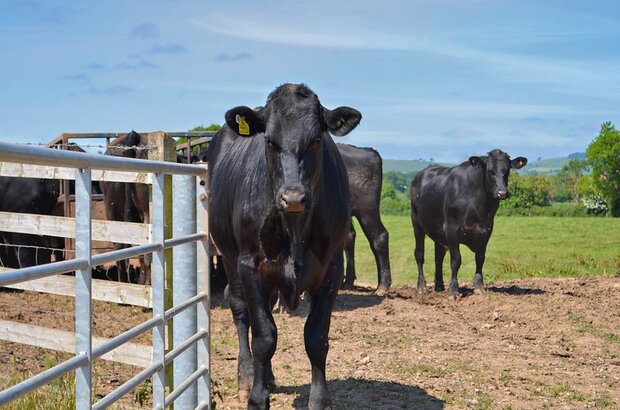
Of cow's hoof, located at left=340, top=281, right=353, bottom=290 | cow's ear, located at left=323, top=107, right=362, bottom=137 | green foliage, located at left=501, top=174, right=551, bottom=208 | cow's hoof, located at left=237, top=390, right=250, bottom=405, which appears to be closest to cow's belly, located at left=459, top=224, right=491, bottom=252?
cow's hoof, located at left=340, top=281, right=353, bottom=290

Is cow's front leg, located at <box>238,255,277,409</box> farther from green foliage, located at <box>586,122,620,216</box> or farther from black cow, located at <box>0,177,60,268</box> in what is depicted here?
green foliage, located at <box>586,122,620,216</box>

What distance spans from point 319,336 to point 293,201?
1.14 meters

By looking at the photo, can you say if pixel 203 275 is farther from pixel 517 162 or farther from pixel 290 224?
pixel 517 162

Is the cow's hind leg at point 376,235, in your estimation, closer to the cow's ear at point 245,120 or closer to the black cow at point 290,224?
the black cow at point 290,224

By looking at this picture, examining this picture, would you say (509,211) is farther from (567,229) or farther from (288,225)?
(288,225)

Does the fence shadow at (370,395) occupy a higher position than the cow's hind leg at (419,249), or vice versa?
the cow's hind leg at (419,249)

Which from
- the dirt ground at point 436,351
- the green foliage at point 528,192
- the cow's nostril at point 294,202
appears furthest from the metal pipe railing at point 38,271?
the green foliage at point 528,192

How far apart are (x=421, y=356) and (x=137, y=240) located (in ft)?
13.9

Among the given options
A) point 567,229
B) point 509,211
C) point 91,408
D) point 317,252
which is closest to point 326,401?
point 317,252

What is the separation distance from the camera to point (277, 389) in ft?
23.6

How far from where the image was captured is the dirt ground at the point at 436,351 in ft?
23.2

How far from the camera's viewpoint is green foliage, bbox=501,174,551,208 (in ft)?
182

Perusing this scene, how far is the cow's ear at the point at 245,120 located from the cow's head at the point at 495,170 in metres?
8.71

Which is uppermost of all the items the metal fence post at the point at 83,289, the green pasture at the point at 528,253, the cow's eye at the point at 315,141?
the cow's eye at the point at 315,141
